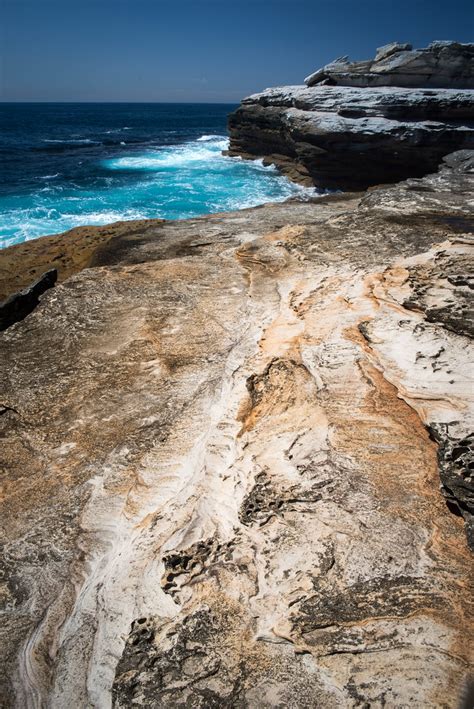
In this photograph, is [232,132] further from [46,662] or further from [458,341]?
[46,662]

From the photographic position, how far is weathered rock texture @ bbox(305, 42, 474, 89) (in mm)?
19906

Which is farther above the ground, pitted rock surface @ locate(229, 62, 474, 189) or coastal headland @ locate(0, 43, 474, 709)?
pitted rock surface @ locate(229, 62, 474, 189)

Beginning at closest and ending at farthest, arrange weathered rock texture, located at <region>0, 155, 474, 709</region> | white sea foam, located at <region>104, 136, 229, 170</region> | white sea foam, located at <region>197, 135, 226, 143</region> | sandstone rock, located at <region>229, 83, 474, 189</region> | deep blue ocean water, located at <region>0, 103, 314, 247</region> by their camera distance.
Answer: weathered rock texture, located at <region>0, 155, 474, 709</region> → deep blue ocean water, located at <region>0, 103, 314, 247</region> → sandstone rock, located at <region>229, 83, 474, 189</region> → white sea foam, located at <region>104, 136, 229, 170</region> → white sea foam, located at <region>197, 135, 226, 143</region>

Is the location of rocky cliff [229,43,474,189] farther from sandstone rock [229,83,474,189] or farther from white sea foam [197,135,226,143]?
white sea foam [197,135,226,143]

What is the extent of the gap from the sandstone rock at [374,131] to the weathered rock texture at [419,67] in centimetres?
145

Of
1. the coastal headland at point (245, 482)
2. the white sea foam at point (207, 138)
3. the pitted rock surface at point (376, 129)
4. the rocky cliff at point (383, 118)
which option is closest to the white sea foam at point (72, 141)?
the white sea foam at point (207, 138)

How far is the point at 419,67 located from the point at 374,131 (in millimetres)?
5296

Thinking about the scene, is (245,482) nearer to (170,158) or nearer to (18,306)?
(18,306)

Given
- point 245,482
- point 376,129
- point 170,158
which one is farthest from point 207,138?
point 245,482

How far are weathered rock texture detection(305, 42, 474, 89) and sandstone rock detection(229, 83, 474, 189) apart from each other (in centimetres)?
145

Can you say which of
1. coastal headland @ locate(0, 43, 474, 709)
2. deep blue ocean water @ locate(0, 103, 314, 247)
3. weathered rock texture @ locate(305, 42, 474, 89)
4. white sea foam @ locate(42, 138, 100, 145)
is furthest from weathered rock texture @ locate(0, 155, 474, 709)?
white sea foam @ locate(42, 138, 100, 145)

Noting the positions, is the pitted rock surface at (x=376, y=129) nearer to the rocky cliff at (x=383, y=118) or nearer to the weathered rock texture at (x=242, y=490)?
the rocky cliff at (x=383, y=118)

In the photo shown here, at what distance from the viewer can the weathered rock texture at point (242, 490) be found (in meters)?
2.10

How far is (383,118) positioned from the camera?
753 inches
